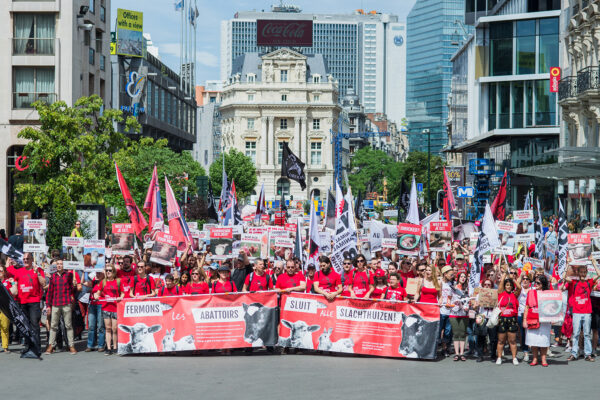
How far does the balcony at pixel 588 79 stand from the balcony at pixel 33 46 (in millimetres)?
22156

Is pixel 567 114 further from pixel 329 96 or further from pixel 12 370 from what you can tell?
pixel 329 96

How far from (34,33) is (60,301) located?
86.5ft

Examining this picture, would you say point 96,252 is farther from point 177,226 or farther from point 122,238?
point 177,226

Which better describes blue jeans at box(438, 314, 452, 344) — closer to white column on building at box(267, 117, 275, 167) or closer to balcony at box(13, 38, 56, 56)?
balcony at box(13, 38, 56, 56)

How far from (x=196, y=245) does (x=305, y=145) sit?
109 m

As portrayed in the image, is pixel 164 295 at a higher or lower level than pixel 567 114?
lower

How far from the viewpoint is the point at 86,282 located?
53.8 feet

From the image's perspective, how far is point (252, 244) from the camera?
58.5 feet

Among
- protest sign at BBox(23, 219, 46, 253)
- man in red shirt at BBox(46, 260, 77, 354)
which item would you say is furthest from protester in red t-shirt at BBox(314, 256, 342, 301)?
protest sign at BBox(23, 219, 46, 253)

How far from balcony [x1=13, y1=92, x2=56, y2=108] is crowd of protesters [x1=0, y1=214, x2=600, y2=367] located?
24034 mm

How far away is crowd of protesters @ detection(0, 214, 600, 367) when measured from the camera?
14359 mm

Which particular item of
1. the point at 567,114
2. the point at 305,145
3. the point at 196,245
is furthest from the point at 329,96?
the point at 196,245

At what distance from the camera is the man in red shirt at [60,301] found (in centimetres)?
1508

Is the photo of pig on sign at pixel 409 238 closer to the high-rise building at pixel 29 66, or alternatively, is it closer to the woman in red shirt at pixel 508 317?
the woman in red shirt at pixel 508 317
